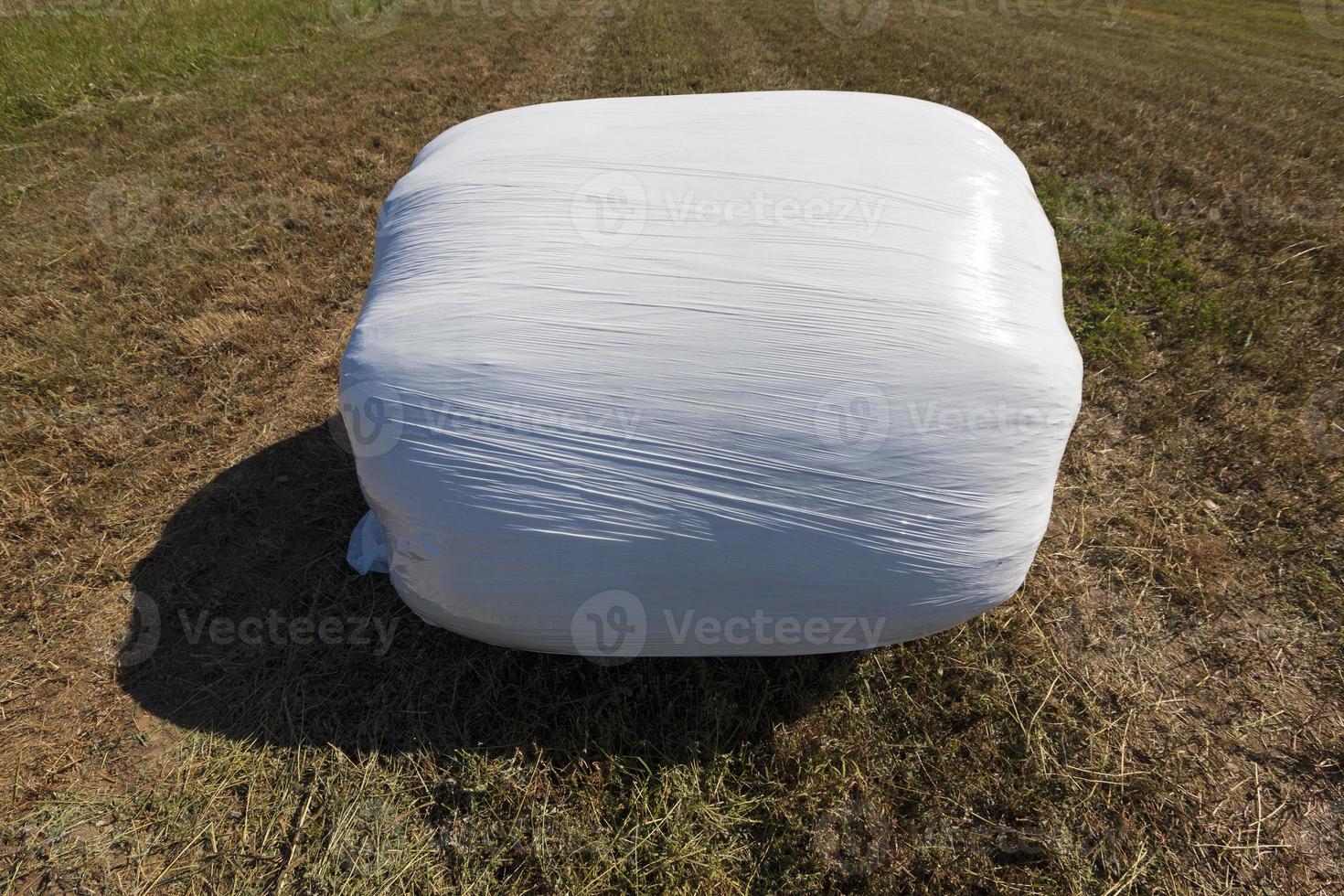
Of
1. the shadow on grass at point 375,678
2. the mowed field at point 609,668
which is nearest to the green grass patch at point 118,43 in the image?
the mowed field at point 609,668

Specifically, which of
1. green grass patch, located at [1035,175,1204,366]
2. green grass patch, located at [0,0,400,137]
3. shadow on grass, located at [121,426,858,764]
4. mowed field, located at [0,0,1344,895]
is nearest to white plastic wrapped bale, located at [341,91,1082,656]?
shadow on grass, located at [121,426,858,764]

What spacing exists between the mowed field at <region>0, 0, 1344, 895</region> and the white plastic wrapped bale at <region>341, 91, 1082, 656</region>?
49 centimetres

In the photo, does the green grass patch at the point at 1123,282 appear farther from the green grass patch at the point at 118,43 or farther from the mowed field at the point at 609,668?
the green grass patch at the point at 118,43

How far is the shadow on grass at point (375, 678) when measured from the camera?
6.46 feet

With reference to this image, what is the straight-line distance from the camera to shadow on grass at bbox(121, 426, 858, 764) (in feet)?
6.46

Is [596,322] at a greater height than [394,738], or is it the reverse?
[596,322]

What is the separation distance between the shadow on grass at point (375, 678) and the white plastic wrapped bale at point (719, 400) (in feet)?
1.19

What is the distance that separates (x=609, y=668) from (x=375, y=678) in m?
0.87

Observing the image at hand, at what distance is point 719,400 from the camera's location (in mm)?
1448

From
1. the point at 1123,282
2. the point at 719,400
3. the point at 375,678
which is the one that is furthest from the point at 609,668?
the point at 1123,282

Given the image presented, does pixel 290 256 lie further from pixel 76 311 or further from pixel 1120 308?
pixel 1120 308

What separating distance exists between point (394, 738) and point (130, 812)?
0.80 metres

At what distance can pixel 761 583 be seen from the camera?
155 centimetres

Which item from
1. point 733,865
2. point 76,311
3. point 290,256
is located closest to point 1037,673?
point 733,865
